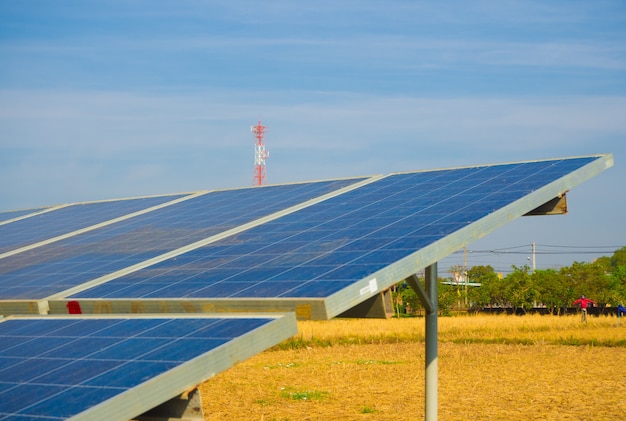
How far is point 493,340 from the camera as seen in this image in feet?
109

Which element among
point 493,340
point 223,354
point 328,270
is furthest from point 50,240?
point 493,340

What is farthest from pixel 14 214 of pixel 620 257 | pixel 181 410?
pixel 620 257

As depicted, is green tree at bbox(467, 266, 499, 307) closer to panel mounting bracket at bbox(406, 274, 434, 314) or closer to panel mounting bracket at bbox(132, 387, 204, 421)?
panel mounting bracket at bbox(406, 274, 434, 314)

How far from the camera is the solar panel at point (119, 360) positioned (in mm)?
6367

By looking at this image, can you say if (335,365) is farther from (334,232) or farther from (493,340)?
(334,232)

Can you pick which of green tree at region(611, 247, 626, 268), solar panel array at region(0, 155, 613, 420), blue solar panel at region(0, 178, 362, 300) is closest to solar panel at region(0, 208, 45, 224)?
solar panel array at region(0, 155, 613, 420)

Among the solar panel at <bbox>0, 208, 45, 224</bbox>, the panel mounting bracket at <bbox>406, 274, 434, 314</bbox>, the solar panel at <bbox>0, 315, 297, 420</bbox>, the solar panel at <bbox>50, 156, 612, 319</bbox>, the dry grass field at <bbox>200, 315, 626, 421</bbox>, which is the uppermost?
the solar panel at <bbox>0, 208, 45, 224</bbox>

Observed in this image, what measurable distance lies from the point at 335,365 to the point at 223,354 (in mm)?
20258

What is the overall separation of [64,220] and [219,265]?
8521mm

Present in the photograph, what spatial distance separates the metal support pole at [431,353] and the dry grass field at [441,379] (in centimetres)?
575

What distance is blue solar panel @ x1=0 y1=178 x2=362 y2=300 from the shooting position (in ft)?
37.8

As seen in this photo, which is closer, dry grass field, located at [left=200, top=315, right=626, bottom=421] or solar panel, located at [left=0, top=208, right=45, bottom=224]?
dry grass field, located at [left=200, top=315, right=626, bottom=421]

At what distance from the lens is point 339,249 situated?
9914 mm

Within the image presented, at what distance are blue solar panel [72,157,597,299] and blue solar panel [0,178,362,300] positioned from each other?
35.9 inches
